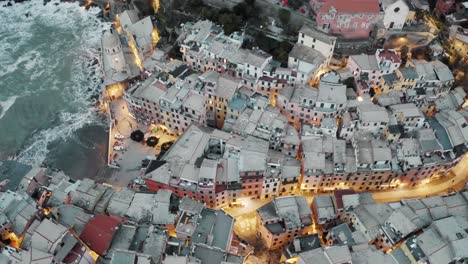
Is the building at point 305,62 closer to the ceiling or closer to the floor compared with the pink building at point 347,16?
closer to the floor

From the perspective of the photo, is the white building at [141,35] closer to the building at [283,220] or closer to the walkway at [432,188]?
the building at [283,220]

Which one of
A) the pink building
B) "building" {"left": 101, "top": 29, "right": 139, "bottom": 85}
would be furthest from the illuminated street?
the pink building

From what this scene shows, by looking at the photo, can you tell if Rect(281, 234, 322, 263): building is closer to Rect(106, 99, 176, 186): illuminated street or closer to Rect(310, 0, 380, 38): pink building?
Rect(106, 99, 176, 186): illuminated street

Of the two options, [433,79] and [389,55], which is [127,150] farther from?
[433,79]

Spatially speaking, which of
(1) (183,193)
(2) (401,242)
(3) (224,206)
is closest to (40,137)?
(1) (183,193)

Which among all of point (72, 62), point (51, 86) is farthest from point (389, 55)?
point (51, 86)

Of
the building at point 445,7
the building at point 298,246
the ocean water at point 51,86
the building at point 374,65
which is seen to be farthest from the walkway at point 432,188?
the ocean water at point 51,86
